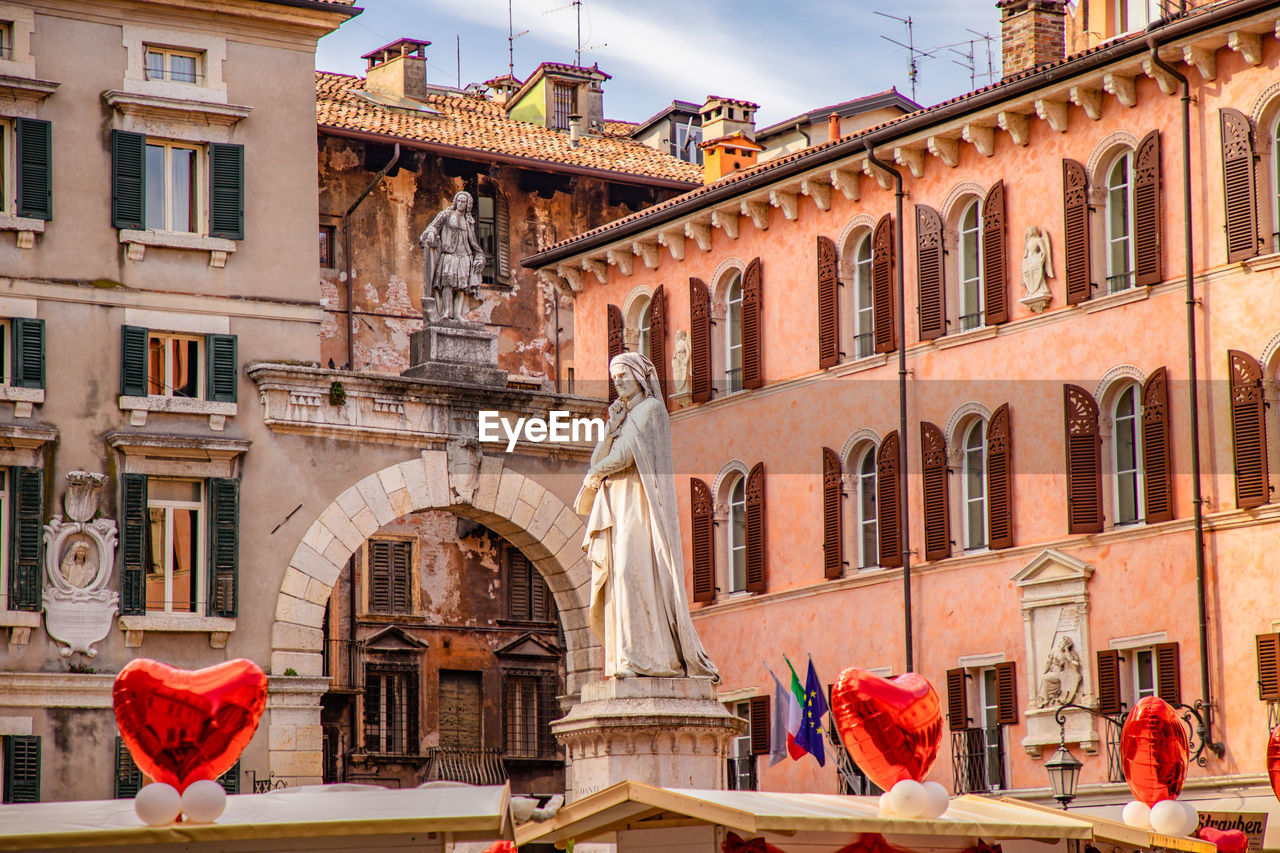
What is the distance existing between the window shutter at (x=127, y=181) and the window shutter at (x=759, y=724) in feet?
Result: 40.2

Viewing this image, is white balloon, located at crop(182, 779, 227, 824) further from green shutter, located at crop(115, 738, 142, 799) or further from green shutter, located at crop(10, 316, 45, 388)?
green shutter, located at crop(10, 316, 45, 388)

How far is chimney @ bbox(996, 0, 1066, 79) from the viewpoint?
3634cm

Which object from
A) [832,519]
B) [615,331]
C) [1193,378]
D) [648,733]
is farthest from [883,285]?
[648,733]

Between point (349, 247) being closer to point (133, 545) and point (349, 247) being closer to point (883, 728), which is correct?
point (133, 545)

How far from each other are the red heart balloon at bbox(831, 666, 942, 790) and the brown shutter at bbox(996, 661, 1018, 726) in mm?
18278

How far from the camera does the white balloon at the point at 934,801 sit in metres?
13.3

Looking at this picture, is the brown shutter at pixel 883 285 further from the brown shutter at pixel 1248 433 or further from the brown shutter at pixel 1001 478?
the brown shutter at pixel 1248 433

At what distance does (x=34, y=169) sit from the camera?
31172mm

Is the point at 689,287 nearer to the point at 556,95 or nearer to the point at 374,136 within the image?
the point at 374,136

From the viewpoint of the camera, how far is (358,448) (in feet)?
106

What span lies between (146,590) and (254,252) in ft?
17.0

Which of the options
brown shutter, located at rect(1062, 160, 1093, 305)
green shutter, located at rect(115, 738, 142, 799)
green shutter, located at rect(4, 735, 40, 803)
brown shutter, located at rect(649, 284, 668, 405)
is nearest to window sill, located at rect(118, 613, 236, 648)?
green shutter, located at rect(115, 738, 142, 799)

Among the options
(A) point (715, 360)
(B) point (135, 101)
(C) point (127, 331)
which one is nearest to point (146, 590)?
(C) point (127, 331)

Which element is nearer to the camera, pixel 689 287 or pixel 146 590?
pixel 146 590
